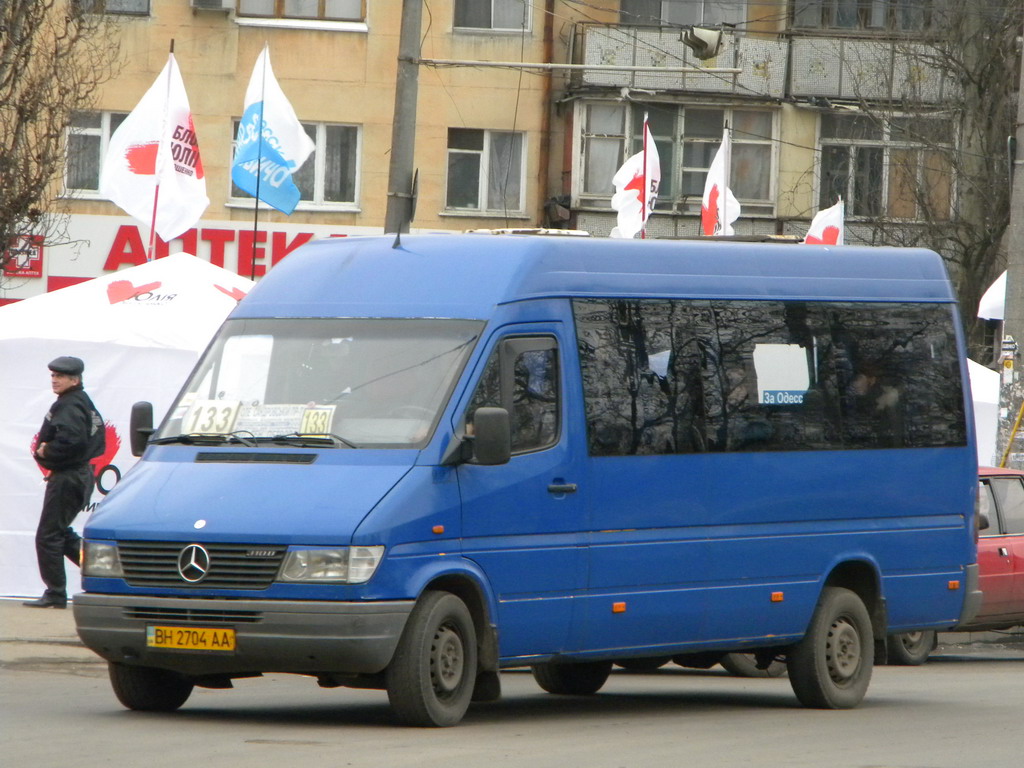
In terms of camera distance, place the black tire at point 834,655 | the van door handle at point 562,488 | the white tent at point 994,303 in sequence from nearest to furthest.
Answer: the van door handle at point 562,488
the black tire at point 834,655
the white tent at point 994,303

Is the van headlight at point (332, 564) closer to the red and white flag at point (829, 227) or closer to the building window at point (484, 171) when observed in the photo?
the red and white flag at point (829, 227)

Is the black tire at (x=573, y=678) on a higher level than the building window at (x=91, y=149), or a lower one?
lower

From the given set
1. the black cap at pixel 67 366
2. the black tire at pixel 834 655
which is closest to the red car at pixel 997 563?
the black tire at pixel 834 655

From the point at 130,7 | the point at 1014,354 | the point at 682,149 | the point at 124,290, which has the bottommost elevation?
the point at 1014,354

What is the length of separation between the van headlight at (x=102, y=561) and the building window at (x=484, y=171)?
2489cm

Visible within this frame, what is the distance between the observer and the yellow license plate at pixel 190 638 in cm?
960

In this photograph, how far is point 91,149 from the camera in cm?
3391

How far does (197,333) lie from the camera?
57.0ft

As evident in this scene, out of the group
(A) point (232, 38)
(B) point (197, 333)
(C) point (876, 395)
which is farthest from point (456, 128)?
(C) point (876, 395)

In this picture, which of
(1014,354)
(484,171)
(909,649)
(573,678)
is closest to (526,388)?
(573,678)

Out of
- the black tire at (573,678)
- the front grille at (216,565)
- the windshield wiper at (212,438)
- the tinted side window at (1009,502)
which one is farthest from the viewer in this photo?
the tinted side window at (1009,502)

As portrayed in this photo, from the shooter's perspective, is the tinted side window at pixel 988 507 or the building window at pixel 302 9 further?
the building window at pixel 302 9

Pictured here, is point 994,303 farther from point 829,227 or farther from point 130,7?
point 130,7

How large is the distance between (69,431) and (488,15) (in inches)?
783
